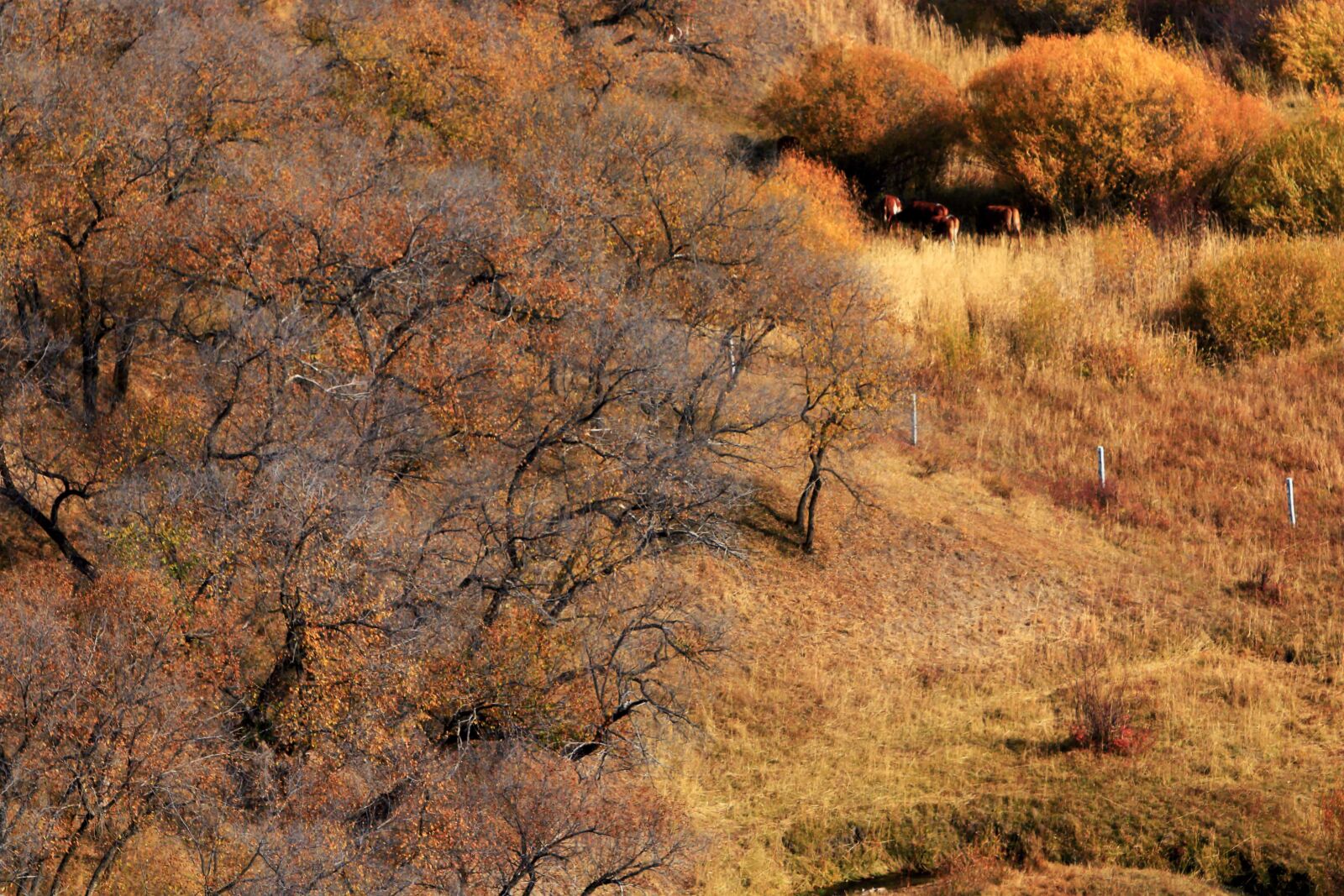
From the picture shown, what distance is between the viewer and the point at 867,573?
32031 millimetres

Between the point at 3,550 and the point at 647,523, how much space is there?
9.96 m

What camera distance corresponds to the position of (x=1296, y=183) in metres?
49.4

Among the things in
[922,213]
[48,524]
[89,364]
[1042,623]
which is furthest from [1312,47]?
[48,524]

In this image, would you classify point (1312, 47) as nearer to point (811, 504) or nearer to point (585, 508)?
point (811, 504)

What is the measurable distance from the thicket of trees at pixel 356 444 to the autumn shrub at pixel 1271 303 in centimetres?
1039

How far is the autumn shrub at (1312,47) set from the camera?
Result: 5722 cm

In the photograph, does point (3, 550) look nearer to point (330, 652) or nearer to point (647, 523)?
point (330, 652)

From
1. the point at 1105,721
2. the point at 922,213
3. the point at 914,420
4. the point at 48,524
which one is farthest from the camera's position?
the point at 922,213

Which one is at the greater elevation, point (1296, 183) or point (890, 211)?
point (1296, 183)

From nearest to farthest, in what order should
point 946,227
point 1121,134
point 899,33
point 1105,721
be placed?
point 1105,721 → point 946,227 → point 1121,134 → point 899,33

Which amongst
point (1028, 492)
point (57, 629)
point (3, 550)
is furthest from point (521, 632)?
point (1028, 492)

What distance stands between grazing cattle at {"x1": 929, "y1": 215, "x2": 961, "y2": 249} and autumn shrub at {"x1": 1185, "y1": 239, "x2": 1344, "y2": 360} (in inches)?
322

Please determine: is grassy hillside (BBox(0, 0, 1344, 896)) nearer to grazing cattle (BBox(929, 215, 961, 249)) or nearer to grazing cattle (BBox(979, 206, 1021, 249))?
grazing cattle (BBox(929, 215, 961, 249))

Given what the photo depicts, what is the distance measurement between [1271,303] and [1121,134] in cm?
988
